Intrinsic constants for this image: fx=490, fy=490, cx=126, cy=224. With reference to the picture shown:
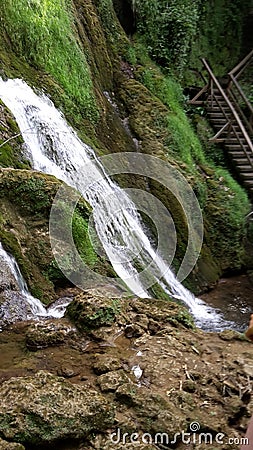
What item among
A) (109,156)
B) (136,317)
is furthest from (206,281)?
(136,317)

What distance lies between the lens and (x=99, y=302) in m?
4.21

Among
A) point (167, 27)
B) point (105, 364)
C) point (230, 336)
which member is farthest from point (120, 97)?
point (105, 364)

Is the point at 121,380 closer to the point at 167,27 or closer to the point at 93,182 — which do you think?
the point at 93,182

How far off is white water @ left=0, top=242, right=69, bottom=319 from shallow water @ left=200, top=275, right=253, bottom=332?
2785mm

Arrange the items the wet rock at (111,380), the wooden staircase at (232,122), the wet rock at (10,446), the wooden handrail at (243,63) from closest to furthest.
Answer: the wet rock at (10,446) < the wet rock at (111,380) < the wooden staircase at (232,122) < the wooden handrail at (243,63)

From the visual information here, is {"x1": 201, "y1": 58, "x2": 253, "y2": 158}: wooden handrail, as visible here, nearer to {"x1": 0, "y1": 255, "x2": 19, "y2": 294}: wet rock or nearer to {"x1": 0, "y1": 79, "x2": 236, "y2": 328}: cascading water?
{"x1": 0, "y1": 79, "x2": 236, "y2": 328}: cascading water

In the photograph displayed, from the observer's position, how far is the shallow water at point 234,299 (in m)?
6.86

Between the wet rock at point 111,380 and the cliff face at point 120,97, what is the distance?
3733 millimetres

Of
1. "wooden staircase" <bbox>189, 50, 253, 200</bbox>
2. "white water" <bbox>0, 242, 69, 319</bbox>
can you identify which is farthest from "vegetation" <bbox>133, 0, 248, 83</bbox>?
"white water" <bbox>0, 242, 69, 319</bbox>

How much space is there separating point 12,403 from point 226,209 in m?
7.06

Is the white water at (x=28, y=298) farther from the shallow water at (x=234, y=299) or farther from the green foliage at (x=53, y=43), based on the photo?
the green foliage at (x=53, y=43)

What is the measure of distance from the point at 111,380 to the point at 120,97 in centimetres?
696

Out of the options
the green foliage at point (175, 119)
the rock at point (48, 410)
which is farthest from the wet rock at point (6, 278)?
the green foliage at point (175, 119)

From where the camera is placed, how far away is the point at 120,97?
9320mm
